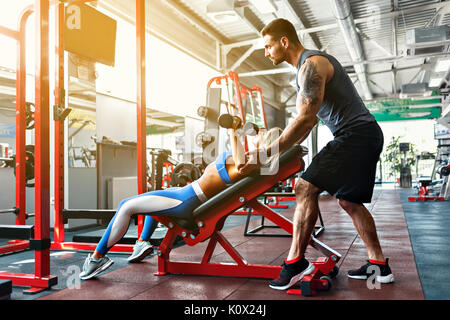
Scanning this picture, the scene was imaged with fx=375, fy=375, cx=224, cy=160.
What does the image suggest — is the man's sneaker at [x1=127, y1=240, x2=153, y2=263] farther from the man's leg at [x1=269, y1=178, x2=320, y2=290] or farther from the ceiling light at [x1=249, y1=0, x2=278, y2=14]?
the ceiling light at [x1=249, y1=0, x2=278, y2=14]

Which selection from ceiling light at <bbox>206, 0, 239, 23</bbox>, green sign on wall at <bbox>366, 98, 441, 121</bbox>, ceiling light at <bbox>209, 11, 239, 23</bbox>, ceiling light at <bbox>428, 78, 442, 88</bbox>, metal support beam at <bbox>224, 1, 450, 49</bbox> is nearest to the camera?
ceiling light at <bbox>206, 0, 239, 23</bbox>

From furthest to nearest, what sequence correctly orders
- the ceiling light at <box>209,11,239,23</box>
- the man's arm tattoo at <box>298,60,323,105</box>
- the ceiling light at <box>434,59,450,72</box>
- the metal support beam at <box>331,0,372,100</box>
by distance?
the ceiling light at <box>434,59,450,72</box>, the metal support beam at <box>331,0,372,100</box>, the ceiling light at <box>209,11,239,23</box>, the man's arm tattoo at <box>298,60,323,105</box>

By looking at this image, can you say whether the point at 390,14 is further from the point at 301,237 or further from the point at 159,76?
the point at 301,237

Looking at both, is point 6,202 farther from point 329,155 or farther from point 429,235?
point 429,235

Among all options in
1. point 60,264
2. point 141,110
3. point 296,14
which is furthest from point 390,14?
point 60,264

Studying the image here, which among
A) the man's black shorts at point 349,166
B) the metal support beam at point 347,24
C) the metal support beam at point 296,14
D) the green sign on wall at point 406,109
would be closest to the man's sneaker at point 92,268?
the man's black shorts at point 349,166

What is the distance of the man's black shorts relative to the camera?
6.26ft

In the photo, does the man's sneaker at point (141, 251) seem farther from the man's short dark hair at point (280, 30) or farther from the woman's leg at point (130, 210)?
the man's short dark hair at point (280, 30)

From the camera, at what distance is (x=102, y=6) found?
5.05 m

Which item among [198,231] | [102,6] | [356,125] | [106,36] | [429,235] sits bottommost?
[429,235]

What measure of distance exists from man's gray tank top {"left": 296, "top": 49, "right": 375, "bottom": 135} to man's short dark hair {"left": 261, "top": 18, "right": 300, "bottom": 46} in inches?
4.6

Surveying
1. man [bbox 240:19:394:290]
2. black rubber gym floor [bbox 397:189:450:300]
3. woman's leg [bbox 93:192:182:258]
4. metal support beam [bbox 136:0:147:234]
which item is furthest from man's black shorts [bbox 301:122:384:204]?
metal support beam [bbox 136:0:147:234]
